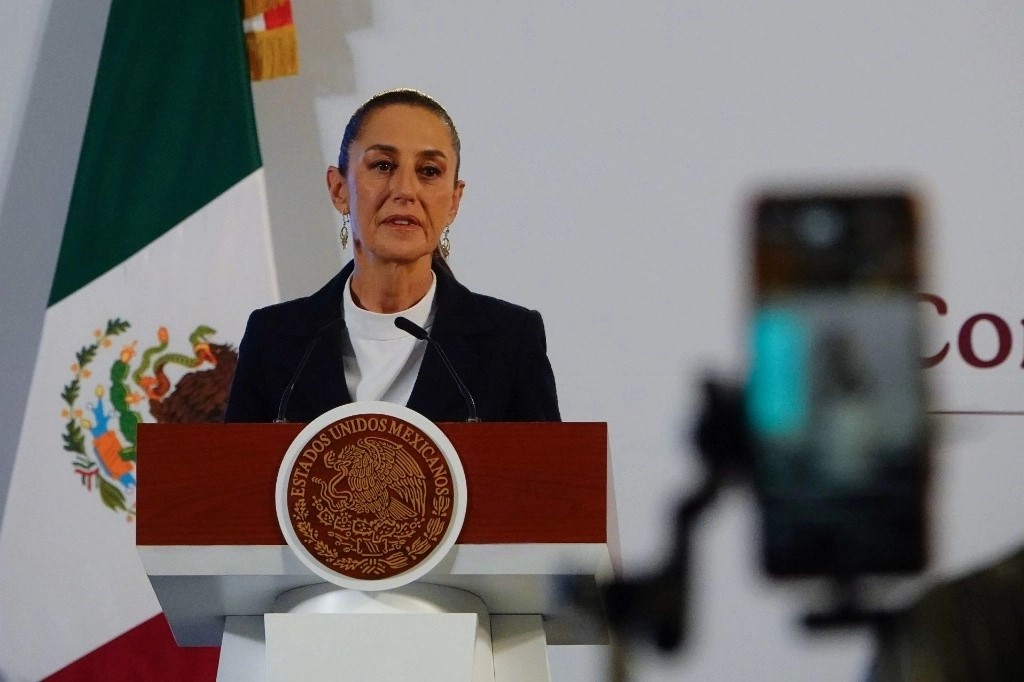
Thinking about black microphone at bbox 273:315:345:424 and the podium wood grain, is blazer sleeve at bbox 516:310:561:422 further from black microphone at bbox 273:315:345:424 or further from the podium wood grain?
the podium wood grain

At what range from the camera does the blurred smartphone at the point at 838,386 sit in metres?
3.29

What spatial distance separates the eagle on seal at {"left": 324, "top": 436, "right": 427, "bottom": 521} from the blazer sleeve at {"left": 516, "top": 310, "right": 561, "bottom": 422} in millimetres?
721

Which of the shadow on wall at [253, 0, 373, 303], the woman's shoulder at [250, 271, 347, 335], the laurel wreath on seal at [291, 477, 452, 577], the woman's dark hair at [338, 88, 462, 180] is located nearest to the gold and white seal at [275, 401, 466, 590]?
the laurel wreath on seal at [291, 477, 452, 577]

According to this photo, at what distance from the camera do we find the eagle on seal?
1.59 meters

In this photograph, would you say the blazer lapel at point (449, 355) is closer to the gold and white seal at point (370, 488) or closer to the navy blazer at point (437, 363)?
the navy blazer at point (437, 363)

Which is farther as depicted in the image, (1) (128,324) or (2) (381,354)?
(1) (128,324)

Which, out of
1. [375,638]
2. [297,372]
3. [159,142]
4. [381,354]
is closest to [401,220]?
[381,354]

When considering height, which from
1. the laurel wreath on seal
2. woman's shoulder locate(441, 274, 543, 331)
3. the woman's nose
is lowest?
the laurel wreath on seal

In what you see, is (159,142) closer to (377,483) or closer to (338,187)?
(338,187)

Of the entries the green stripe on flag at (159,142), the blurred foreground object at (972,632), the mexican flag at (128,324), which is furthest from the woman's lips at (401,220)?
the blurred foreground object at (972,632)

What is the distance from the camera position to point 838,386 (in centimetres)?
338

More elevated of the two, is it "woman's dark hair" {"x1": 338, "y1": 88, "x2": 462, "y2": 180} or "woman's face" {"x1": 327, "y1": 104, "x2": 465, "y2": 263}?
"woman's dark hair" {"x1": 338, "y1": 88, "x2": 462, "y2": 180}

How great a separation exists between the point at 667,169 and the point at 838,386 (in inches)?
27.7

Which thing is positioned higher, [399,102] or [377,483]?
[399,102]
